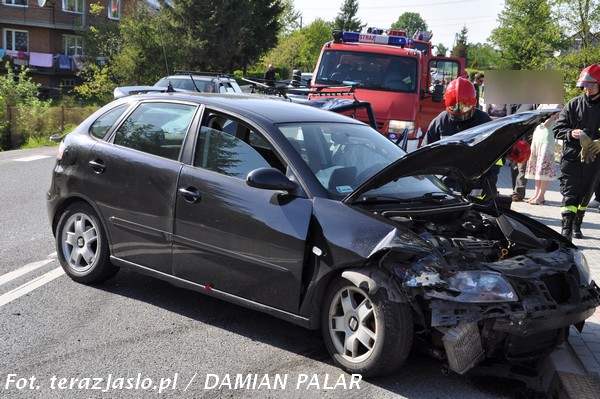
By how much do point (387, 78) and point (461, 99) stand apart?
5.71 meters

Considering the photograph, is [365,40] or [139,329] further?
[365,40]

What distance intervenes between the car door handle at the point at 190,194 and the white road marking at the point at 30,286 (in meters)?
1.73

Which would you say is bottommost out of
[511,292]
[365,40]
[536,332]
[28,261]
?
[28,261]

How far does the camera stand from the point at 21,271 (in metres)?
5.92

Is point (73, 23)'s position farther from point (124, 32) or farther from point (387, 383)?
point (387, 383)

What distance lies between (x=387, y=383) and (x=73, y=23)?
49.6 m

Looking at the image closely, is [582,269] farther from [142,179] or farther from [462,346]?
[142,179]

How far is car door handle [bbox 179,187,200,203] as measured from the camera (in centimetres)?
466

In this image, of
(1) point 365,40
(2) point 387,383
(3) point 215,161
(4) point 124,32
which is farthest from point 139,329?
(4) point 124,32

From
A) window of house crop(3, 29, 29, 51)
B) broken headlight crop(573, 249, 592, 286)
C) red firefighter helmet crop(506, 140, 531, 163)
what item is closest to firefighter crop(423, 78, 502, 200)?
red firefighter helmet crop(506, 140, 531, 163)

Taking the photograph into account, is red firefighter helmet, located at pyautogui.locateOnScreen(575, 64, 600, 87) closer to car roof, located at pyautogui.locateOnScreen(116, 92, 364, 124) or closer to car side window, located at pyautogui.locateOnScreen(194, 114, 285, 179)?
car roof, located at pyautogui.locateOnScreen(116, 92, 364, 124)

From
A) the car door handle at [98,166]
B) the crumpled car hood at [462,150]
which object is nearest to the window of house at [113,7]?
the car door handle at [98,166]

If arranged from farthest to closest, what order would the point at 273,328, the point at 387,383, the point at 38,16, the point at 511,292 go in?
the point at 38,16 → the point at 273,328 → the point at 387,383 → the point at 511,292

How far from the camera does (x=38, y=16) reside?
152 feet
